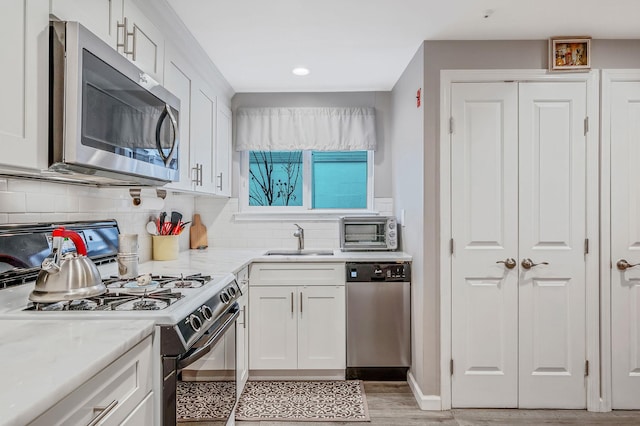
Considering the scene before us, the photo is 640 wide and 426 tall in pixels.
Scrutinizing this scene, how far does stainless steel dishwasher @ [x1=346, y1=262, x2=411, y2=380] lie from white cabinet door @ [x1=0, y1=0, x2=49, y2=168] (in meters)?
2.18

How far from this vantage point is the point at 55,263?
1388 mm

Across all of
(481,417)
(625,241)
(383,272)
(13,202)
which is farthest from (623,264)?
(13,202)

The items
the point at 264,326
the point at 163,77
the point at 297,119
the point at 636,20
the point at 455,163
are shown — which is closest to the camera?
the point at 163,77

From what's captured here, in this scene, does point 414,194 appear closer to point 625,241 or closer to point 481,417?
point 625,241

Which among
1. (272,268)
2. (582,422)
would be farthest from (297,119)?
(582,422)

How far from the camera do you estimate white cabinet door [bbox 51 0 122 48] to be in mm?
1292

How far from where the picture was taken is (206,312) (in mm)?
1619

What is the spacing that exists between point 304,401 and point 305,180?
6.25 ft

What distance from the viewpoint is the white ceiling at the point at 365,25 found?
2.16m

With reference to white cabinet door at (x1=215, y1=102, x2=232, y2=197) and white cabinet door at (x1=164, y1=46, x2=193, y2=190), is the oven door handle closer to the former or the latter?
white cabinet door at (x1=164, y1=46, x2=193, y2=190)

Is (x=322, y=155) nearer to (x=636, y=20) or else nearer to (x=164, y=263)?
(x=164, y=263)

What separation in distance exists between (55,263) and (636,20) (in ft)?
9.99

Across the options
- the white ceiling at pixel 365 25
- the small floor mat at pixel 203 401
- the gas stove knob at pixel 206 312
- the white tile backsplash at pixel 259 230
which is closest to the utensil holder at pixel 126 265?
the gas stove knob at pixel 206 312

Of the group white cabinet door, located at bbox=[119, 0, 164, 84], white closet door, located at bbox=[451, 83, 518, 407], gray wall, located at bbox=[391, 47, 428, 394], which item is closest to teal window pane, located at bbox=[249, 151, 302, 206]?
gray wall, located at bbox=[391, 47, 428, 394]
